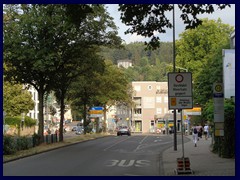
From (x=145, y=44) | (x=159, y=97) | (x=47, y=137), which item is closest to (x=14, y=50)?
(x=47, y=137)

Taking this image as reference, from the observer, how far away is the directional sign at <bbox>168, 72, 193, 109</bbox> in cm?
1611

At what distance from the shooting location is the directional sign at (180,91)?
16.1m

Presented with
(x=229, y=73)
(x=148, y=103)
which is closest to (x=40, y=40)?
(x=229, y=73)

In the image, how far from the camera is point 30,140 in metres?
33.1

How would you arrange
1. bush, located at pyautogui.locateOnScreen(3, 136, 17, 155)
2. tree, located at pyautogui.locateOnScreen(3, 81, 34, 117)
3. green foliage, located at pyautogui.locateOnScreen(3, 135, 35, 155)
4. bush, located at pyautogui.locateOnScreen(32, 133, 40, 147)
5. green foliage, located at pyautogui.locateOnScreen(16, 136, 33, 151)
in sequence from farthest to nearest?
tree, located at pyautogui.locateOnScreen(3, 81, 34, 117)
bush, located at pyautogui.locateOnScreen(32, 133, 40, 147)
green foliage, located at pyautogui.locateOnScreen(16, 136, 33, 151)
green foliage, located at pyautogui.locateOnScreen(3, 135, 35, 155)
bush, located at pyautogui.locateOnScreen(3, 136, 17, 155)

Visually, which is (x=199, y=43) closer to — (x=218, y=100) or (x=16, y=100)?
(x=16, y=100)

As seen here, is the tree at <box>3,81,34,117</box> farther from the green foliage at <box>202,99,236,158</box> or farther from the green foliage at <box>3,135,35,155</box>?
the green foliage at <box>202,99,236,158</box>

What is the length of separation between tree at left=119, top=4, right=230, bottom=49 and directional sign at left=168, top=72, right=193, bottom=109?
2699 millimetres

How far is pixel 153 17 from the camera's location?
18.2m

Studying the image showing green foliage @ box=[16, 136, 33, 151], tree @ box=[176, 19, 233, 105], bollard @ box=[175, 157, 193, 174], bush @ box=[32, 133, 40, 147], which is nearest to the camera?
bollard @ box=[175, 157, 193, 174]

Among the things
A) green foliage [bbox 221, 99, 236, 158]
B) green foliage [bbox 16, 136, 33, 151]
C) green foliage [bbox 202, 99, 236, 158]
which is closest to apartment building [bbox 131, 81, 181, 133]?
green foliage [bbox 16, 136, 33, 151]

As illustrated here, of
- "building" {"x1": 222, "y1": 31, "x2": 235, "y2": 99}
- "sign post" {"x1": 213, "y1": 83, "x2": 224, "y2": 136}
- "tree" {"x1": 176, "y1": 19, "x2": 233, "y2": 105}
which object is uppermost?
"tree" {"x1": 176, "y1": 19, "x2": 233, "y2": 105}

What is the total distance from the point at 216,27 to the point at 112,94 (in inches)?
674

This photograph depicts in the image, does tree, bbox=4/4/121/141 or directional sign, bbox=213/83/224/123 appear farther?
tree, bbox=4/4/121/141
